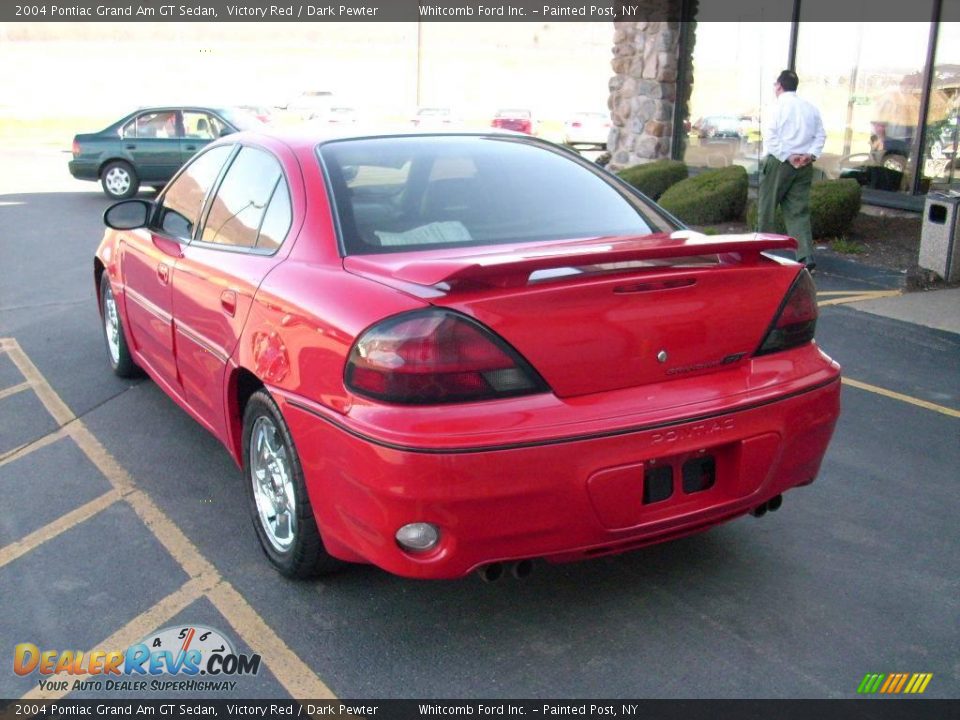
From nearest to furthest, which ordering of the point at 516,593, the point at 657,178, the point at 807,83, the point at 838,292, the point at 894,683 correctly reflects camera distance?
the point at 894,683 → the point at 516,593 → the point at 838,292 → the point at 807,83 → the point at 657,178

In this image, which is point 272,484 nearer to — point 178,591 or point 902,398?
point 178,591

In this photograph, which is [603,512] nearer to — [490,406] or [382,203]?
[490,406]

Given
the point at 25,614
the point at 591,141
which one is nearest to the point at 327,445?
the point at 25,614

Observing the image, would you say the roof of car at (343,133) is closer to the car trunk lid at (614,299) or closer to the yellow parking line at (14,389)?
the car trunk lid at (614,299)

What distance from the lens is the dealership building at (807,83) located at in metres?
11.6

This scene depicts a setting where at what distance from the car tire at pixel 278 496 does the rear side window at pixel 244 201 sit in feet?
2.32

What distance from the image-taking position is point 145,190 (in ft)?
63.0

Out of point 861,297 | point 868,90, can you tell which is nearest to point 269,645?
point 861,297

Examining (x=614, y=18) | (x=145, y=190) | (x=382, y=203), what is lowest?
(x=145, y=190)

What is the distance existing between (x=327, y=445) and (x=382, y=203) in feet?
3.57

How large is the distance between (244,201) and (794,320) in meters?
2.30

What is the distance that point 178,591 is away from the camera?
3.69 m

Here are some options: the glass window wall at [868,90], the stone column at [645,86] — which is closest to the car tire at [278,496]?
the glass window wall at [868,90]

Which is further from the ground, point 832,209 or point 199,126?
point 199,126
